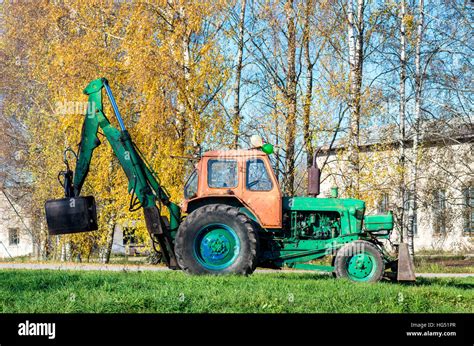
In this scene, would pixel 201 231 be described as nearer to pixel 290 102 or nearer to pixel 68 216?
pixel 68 216

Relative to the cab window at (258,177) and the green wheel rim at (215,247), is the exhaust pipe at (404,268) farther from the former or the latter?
the green wheel rim at (215,247)

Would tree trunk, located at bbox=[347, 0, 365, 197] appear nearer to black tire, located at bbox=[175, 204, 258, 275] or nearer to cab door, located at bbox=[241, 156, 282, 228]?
cab door, located at bbox=[241, 156, 282, 228]

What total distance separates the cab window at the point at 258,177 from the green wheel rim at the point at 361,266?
199 centimetres

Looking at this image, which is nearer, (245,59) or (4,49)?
(245,59)

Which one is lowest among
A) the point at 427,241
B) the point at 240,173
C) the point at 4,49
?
the point at 427,241

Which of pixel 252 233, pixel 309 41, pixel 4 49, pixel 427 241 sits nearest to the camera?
pixel 252 233

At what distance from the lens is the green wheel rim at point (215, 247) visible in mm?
12141

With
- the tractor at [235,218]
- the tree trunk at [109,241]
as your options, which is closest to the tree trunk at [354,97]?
the tractor at [235,218]

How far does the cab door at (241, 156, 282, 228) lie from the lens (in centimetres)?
1250

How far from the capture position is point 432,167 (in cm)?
2802
